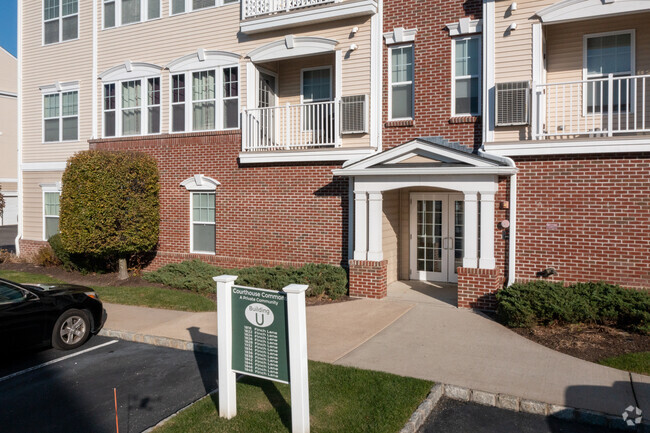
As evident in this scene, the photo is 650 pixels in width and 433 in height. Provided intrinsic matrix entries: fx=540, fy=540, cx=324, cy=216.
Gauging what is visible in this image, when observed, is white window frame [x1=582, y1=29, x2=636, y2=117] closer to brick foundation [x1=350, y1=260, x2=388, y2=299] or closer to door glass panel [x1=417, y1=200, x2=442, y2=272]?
door glass panel [x1=417, y1=200, x2=442, y2=272]

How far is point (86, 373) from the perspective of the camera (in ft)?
25.5

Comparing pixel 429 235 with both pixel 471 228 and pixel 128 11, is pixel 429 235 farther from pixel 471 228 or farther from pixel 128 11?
pixel 128 11

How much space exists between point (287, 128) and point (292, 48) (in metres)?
2.08

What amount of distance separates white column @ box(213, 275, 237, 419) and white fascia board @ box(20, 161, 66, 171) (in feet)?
49.0

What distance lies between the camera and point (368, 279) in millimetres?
12109

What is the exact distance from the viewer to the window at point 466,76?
1217 cm

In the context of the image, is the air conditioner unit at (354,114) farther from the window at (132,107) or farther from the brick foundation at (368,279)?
the window at (132,107)

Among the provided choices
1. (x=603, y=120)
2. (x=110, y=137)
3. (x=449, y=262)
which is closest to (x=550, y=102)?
(x=603, y=120)

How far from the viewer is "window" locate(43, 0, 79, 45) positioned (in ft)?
60.1

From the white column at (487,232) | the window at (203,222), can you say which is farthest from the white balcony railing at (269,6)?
the white column at (487,232)

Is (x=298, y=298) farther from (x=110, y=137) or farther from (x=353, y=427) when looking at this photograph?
(x=110, y=137)

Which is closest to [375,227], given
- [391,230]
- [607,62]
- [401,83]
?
[391,230]

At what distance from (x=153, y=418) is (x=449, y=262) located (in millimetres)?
9018

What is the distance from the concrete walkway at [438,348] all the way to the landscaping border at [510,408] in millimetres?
140
